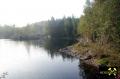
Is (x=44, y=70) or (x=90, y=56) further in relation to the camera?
(x=90, y=56)

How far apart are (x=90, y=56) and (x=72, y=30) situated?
255 ft

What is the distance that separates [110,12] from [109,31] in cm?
281

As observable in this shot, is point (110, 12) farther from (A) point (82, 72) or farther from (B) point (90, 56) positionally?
(B) point (90, 56)

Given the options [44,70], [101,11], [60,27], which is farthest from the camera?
[60,27]

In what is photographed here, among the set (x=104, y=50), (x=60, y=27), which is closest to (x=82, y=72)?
(x=104, y=50)

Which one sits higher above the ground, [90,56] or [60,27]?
[60,27]

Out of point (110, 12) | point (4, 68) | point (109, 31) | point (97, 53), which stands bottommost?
point (4, 68)

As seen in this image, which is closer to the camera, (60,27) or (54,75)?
(54,75)

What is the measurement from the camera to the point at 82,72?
37.1 meters

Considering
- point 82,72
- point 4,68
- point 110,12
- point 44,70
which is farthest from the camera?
point 4,68

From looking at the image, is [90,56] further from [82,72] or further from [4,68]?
[4,68]

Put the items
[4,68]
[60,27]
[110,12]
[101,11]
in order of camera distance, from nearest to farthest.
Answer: [110,12] < [101,11] < [4,68] < [60,27]

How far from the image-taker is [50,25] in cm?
13962

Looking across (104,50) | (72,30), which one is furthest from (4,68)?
(72,30)
